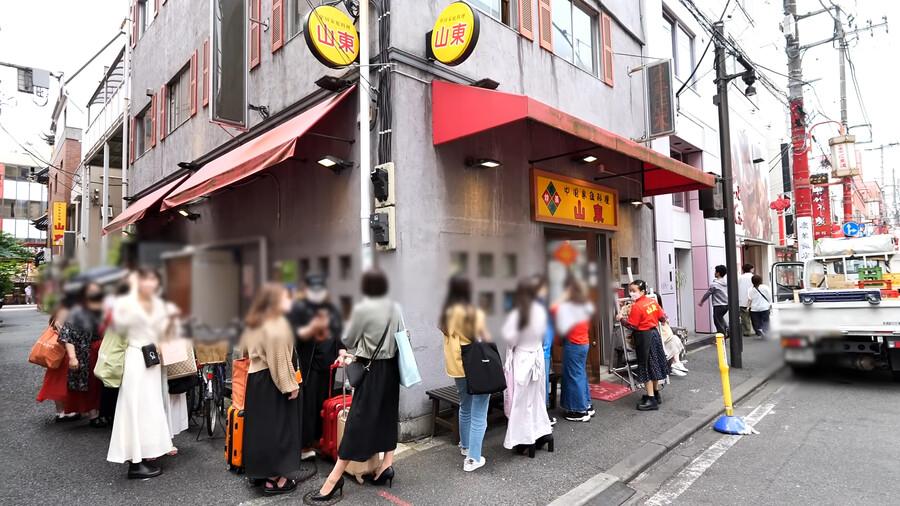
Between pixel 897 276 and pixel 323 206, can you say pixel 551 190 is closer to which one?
pixel 323 206

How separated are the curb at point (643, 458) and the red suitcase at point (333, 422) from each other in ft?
6.76

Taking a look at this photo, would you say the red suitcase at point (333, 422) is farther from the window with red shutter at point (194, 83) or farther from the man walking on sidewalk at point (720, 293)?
the man walking on sidewalk at point (720, 293)

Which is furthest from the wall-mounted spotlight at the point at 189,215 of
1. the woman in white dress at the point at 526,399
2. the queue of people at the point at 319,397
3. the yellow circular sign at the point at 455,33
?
the yellow circular sign at the point at 455,33

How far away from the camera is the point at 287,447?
159 inches

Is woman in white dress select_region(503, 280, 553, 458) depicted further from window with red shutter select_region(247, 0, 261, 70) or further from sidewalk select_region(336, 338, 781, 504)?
window with red shutter select_region(247, 0, 261, 70)

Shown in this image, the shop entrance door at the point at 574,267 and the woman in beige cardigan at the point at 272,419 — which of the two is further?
the woman in beige cardigan at the point at 272,419

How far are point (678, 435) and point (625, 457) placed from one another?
3.53 feet

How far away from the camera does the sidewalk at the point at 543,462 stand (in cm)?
400

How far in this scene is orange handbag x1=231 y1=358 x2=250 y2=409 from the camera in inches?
170

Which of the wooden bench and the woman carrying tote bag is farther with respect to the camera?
the wooden bench

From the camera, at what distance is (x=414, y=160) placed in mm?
4977

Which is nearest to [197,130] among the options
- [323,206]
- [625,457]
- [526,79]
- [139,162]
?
[139,162]

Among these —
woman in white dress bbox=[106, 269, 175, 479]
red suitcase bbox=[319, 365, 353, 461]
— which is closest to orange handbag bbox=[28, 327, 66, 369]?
woman in white dress bbox=[106, 269, 175, 479]

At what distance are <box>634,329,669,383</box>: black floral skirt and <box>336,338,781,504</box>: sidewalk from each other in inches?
19.6
